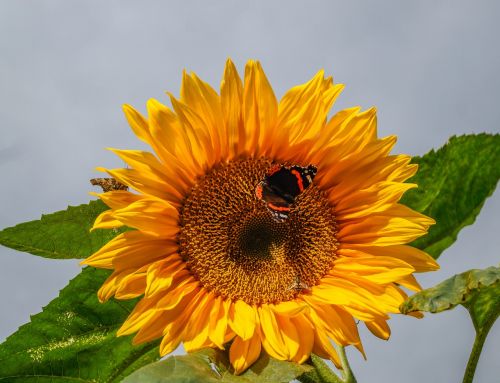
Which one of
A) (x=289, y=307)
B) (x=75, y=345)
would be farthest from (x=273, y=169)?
(x=75, y=345)

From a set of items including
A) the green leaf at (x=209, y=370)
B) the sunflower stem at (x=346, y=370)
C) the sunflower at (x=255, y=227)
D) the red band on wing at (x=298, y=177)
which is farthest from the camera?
the red band on wing at (x=298, y=177)

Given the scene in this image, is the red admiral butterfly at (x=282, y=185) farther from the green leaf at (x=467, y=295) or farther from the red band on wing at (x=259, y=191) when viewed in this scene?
the green leaf at (x=467, y=295)

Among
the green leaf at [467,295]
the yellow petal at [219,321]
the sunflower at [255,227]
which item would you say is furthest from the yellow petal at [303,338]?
the green leaf at [467,295]

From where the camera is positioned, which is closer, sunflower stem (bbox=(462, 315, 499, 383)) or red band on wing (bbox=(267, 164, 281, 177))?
sunflower stem (bbox=(462, 315, 499, 383))

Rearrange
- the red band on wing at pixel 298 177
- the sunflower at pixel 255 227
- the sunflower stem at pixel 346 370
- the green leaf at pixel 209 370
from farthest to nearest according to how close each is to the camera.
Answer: the red band on wing at pixel 298 177 → the sunflower stem at pixel 346 370 → the sunflower at pixel 255 227 → the green leaf at pixel 209 370

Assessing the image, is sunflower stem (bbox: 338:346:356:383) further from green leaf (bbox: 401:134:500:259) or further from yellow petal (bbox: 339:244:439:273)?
green leaf (bbox: 401:134:500:259)

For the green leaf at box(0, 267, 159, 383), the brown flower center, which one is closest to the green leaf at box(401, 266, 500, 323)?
the brown flower center

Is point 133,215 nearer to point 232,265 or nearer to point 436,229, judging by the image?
point 232,265
